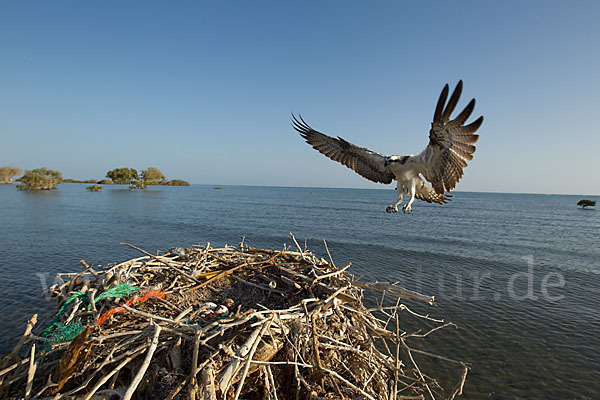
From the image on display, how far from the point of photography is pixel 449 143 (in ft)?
13.2

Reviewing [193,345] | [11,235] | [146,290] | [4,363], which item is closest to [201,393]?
[193,345]

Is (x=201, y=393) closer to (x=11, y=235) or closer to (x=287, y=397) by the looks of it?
(x=287, y=397)

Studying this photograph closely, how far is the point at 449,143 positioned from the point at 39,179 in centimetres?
8104

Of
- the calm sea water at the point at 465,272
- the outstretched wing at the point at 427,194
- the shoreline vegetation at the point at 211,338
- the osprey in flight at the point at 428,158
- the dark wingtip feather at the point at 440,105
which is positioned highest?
the dark wingtip feather at the point at 440,105

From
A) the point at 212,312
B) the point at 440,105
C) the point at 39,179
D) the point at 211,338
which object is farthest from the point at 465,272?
the point at 39,179

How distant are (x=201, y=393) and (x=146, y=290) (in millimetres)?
1907

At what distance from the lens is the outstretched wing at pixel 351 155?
5.49 metres

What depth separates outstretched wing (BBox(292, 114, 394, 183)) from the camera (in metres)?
5.49

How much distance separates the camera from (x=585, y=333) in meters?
8.33

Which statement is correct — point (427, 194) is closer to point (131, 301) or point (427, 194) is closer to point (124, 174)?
point (131, 301)

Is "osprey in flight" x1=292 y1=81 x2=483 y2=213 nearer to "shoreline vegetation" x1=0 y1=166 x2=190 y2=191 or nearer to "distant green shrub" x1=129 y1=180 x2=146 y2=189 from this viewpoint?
"shoreline vegetation" x1=0 y1=166 x2=190 y2=191

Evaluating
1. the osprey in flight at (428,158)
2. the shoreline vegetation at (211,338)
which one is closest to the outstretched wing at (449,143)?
the osprey in flight at (428,158)

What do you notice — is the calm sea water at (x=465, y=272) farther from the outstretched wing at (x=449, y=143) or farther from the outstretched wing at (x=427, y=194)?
the outstretched wing at (x=449, y=143)

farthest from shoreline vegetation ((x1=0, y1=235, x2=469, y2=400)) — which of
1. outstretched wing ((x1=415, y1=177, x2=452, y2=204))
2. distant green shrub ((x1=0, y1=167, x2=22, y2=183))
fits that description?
distant green shrub ((x1=0, y1=167, x2=22, y2=183))
